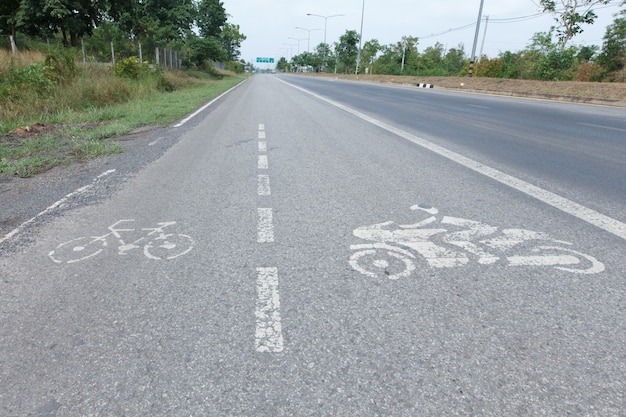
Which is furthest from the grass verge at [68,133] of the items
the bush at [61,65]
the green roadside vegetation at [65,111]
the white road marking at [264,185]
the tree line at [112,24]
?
the tree line at [112,24]

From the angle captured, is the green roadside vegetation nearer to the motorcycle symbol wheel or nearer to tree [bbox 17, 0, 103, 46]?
the motorcycle symbol wheel

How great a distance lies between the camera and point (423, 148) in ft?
22.5

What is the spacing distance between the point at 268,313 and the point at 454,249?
153cm

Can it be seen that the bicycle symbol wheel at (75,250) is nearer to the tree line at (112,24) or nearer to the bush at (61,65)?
the bush at (61,65)

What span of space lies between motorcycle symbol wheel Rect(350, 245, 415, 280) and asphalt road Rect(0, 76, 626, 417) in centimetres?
2

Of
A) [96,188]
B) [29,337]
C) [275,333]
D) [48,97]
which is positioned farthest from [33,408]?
[48,97]

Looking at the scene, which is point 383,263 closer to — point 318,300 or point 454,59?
point 318,300

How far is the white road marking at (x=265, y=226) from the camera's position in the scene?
3121 millimetres

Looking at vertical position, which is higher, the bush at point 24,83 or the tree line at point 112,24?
the tree line at point 112,24

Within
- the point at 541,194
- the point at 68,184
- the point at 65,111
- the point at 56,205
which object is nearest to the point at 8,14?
the point at 65,111

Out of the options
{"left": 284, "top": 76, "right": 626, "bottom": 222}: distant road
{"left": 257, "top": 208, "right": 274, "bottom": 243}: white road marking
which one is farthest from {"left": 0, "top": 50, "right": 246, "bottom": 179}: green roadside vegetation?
{"left": 284, "top": 76, "right": 626, "bottom": 222}: distant road

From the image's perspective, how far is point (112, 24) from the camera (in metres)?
35.6

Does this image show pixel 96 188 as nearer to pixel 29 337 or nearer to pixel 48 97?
pixel 29 337

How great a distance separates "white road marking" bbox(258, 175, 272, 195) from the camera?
433 cm
